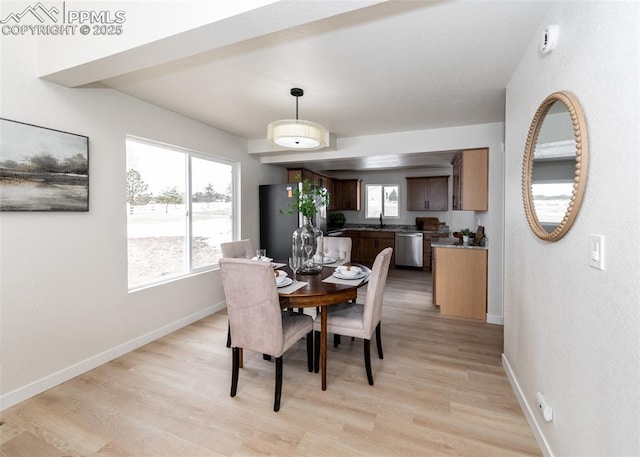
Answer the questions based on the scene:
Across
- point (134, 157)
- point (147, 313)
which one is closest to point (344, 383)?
point (147, 313)

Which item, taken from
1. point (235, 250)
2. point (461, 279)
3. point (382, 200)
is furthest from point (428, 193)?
point (235, 250)

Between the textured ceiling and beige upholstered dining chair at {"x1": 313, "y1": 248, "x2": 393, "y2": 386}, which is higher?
the textured ceiling

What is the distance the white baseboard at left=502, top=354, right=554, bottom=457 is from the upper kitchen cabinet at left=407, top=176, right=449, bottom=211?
15.8 ft

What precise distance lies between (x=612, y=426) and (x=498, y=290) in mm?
2806

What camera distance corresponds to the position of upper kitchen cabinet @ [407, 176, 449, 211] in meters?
6.73

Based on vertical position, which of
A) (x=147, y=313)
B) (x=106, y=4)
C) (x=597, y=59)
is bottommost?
(x=147, y=313)

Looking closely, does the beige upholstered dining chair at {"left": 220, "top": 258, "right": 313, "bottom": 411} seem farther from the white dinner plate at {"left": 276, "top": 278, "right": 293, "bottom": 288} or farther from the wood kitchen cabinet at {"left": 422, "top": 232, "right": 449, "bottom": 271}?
the wood kitchen cabinet at {"left": 422, "top": 232, "right": 449, "bottom": 271}

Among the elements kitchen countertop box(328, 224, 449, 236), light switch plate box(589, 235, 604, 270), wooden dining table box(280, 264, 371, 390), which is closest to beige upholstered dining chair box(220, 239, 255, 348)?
wooden dining table box(280, 264, 371, 390)

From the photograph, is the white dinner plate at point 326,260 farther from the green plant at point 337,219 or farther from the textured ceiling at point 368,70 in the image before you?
the green plant at point 337,219

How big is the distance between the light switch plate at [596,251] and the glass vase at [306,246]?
6.27ft

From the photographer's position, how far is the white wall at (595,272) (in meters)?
0.94

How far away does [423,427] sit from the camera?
182 centimetres

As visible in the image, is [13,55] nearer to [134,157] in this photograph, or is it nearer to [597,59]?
[134,157]

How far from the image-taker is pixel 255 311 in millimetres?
1982
